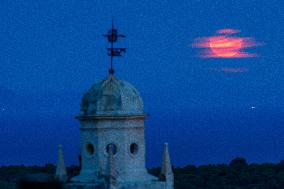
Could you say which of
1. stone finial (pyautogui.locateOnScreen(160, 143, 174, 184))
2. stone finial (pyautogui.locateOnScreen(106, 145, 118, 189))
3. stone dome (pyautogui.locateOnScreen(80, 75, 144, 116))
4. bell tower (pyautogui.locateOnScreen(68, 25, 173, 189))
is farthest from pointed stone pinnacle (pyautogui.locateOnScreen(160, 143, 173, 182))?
stone finial (pyautogui.locateOnScreen(106, 145, 118, 189))

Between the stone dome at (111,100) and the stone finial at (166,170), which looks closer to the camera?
the stone dome at (111,100)

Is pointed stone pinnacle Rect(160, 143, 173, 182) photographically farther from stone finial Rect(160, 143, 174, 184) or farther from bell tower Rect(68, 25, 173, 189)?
bell tower Rect(68, 25, 173, 189)

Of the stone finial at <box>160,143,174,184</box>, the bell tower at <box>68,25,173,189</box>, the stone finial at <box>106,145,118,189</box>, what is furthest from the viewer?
the stone finial at <box>160,143,174,184</box>

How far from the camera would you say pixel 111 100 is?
14.2 meters

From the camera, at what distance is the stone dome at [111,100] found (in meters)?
14.1

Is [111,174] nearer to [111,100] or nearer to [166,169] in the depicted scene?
[111,100]

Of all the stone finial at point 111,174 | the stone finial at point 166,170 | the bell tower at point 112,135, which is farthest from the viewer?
the stone finial at point 166,170

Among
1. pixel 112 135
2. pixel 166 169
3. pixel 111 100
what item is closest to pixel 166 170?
pixel 166 169

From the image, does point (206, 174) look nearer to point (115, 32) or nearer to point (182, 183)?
point (182, 183)

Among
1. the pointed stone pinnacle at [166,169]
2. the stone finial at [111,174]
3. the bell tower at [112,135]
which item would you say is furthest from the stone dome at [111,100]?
the pointed stone pinnacle at [166,169]

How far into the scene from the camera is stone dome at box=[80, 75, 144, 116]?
14.1 metres

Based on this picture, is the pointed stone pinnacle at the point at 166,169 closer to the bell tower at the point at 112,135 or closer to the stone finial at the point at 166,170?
the stone finial at the point at 166,170

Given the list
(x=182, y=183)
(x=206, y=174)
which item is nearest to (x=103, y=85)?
(x=182, y=183)

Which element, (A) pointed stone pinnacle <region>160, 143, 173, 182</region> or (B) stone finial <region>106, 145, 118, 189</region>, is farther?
(A) pointed stone pinnacle <region>160, 143, 173, 182</region>
